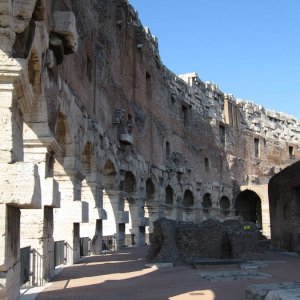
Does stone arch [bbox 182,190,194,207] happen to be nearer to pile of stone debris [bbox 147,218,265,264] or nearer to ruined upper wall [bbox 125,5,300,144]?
ruined upper wall [bbox 125,5,300,144]

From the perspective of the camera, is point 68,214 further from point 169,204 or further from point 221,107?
point 221,107

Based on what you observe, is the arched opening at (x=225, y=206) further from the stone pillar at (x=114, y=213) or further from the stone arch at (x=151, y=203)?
the stone pillar at (x=114, y=213)

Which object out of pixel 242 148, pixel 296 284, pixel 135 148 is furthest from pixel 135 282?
pixel 242 148

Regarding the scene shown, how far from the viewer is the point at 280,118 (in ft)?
129

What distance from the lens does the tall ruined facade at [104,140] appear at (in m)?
4.82

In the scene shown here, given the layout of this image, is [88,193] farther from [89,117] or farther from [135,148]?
[135,148]

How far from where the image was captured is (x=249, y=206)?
3334 centimetres

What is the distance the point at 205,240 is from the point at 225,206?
756 inches

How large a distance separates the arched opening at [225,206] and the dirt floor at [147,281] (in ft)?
60.5

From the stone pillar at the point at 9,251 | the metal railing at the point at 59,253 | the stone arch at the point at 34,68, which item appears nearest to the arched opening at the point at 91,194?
the metal railing at the point at 59,253

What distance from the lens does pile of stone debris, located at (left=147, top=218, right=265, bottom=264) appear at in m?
12.0

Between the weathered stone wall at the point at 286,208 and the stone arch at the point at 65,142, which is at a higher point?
the stone arch at the point at 65,142

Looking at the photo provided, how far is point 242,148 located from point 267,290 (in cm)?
2887

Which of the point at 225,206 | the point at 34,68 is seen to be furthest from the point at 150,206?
the point at 34,68
